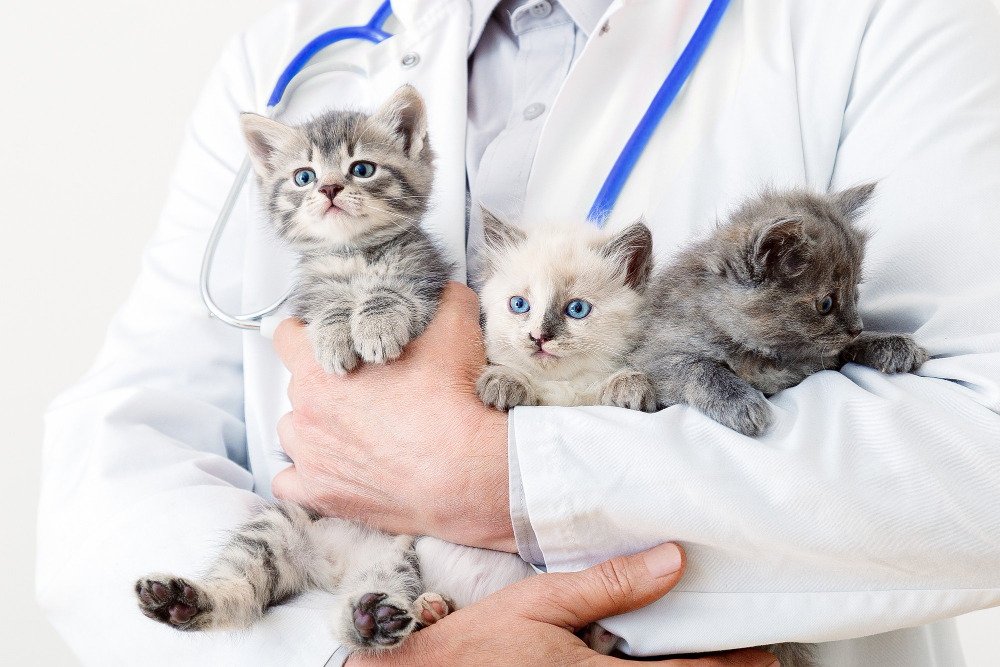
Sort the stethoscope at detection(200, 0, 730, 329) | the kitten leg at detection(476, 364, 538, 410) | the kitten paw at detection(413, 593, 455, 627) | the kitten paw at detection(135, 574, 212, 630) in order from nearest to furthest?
1. the kitten paw at detection(135, 574, 212, 630)
2. the kitten paw at detection(413, 593, 455, 627)
3. the kitten leg at detection(476, 364, 538, 410)
4. the stethoscope at detection(200, 0, 730, 329)

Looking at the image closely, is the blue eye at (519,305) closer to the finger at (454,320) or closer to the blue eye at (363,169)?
the finger at (454,320)

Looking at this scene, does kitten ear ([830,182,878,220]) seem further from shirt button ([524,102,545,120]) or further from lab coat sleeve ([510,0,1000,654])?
shirt button ([524,102,545,120])

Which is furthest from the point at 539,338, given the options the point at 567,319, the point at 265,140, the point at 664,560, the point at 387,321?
the point at 265,140

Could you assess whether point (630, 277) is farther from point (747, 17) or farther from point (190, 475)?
point (190, 475)

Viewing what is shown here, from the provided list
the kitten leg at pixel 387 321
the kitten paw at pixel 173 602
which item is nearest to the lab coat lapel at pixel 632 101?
the kitten leg at pixel 387 321

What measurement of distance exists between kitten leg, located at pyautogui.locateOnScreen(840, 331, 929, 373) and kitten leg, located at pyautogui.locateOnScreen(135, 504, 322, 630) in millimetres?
1289

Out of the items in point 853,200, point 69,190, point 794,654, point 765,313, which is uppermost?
point 853,200

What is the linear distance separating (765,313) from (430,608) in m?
0.90

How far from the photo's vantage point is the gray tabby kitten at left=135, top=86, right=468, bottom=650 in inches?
51.6

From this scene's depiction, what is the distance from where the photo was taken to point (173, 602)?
1273 mm

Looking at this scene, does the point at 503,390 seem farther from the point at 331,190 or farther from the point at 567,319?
the point at 331,190

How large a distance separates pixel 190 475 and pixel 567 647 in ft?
3.38

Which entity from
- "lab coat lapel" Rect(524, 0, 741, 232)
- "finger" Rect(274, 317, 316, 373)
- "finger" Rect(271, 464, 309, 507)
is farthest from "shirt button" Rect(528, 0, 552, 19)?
"finger" Rect(271, 464, 309, 507)

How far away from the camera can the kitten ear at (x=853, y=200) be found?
1.43 meters
